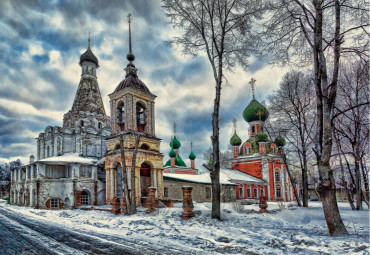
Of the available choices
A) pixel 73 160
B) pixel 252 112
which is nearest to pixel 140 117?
pixel 73 160

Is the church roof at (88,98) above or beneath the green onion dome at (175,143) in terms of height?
above

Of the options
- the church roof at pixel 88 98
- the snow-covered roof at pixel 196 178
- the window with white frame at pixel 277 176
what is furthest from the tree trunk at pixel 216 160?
the window with white frame at pixel 277 176

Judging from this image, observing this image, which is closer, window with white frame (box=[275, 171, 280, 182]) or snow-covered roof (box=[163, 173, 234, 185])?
snow-covered roof (box=[163, 173, 234, 185])

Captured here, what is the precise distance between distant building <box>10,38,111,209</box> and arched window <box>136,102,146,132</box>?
22.0 ft

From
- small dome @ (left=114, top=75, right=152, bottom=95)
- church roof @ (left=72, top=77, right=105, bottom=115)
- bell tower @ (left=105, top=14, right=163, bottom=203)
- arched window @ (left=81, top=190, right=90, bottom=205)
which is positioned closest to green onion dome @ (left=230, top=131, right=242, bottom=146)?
church roof @ (left=72, top=77, right=105, bottom=115)

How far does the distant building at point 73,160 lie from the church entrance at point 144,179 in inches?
193

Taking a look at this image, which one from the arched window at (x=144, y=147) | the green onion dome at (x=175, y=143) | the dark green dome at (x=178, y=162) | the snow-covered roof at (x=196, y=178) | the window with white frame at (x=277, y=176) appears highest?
the green onion dome at (x=175, y=143)

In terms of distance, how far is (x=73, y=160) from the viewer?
25438 mm

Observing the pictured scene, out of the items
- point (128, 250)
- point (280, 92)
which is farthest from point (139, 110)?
point (128, 250)

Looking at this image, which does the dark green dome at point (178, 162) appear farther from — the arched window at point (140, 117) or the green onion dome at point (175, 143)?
the arched window at point (140, 117)

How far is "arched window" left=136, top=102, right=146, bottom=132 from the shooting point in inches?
848

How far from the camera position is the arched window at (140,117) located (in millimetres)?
21547

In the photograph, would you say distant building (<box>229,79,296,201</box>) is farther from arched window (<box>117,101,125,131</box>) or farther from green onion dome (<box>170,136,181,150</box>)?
arched window (<box>117,101,125,131</box>)

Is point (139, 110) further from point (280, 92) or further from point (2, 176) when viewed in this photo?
point (2, 176)
